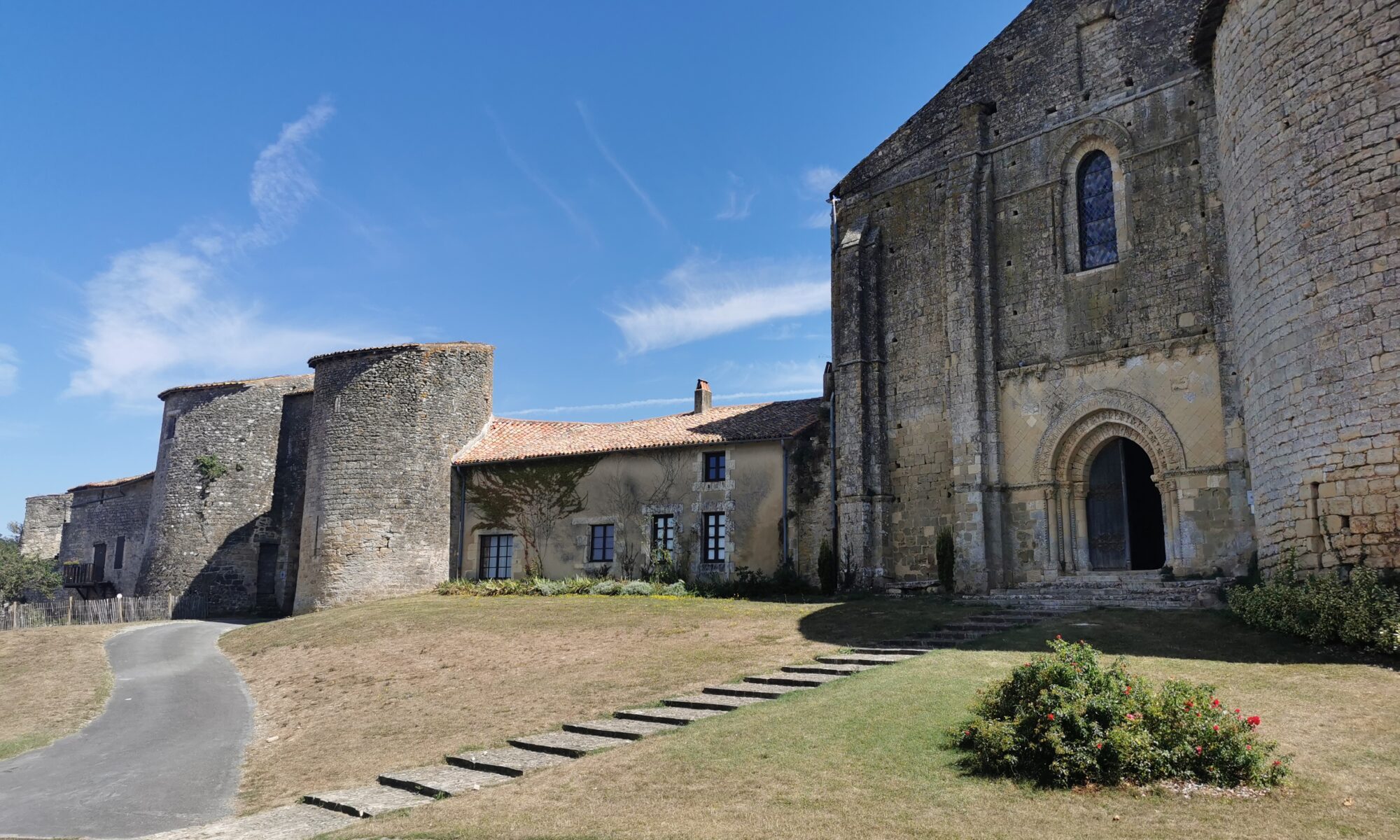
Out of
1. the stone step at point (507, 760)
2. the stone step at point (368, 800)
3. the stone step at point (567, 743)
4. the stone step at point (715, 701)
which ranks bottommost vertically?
the stone step at point (368, 800)

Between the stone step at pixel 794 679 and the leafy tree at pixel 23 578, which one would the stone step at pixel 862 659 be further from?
the leafy tree at pixel 23 578

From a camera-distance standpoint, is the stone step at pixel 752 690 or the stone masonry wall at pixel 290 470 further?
the stone masonry wall at pixel 290 470

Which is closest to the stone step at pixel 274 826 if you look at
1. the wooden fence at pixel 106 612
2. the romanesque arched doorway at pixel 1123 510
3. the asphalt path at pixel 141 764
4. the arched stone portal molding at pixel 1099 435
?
the asphalt path at pixel 141 764

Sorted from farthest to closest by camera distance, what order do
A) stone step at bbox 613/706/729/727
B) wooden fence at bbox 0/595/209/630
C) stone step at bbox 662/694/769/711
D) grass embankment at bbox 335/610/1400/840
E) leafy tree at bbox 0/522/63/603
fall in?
1. leafy tree at bbox 0/522/63/603
2. wooden fence at bbox 0/595/209/630
3. stone step at bbox 662/694/769/711
4. stone step at bbox 613/706/729/727
5. grass embankment at bbox 335/610/1400/840

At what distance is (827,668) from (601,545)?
14.5 meters

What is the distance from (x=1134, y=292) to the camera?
18.5 m

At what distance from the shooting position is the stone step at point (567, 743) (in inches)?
408

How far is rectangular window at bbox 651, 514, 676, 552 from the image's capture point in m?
25.7

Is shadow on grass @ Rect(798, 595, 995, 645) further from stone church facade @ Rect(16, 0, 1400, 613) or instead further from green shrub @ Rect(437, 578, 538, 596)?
green shrub @ Rect(437, 578, 538, 596)

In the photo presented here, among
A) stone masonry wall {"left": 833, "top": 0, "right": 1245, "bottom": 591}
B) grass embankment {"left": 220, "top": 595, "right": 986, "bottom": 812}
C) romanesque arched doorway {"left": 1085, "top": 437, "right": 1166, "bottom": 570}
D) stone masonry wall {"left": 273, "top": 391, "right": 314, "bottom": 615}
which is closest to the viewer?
grass embankment {"left": 220, "top": 595, "right": 986, "bottom": 812}

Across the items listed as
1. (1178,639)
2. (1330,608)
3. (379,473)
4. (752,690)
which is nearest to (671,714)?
(752,690)

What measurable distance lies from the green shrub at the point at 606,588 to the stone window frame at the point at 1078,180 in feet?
42.7

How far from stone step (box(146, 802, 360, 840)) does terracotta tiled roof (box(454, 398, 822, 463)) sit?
53.1 feet

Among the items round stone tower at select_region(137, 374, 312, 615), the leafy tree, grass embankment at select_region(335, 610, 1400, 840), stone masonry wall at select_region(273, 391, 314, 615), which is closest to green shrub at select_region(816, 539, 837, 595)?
grass embankment at select_region(335, 610, 1400, 840)
